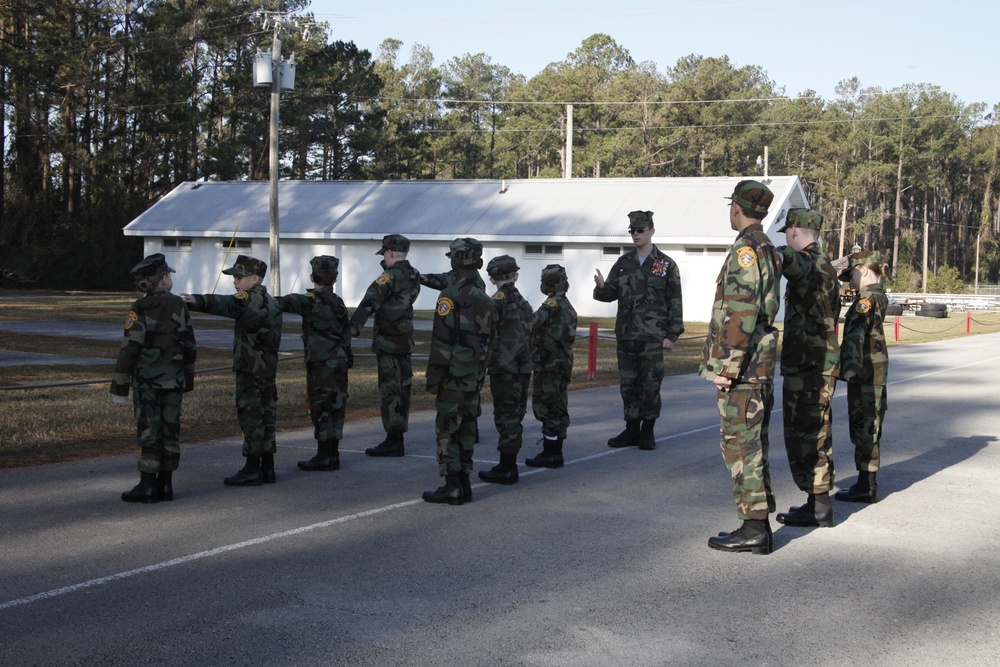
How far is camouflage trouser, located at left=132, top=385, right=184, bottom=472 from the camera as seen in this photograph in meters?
7.73

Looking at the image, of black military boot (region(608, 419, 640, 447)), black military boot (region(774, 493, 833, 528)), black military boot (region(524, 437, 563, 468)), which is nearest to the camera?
black military boot (region(774, 493, 833, 528))

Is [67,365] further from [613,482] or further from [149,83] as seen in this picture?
[149,83]

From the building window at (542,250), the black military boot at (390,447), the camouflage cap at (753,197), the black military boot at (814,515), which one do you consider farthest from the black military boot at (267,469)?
the building window at (542,250)

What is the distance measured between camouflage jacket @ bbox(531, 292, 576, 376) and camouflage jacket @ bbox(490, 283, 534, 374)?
3.74 feet

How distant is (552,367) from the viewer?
9.68 meters

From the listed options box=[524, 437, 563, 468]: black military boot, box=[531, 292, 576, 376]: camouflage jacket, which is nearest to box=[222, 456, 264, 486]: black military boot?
box=[524, 437, 563, 468]: black military boot

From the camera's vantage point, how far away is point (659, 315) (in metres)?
10.5

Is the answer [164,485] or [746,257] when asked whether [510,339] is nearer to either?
[746,257]

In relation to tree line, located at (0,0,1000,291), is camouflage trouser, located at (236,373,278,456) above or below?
below

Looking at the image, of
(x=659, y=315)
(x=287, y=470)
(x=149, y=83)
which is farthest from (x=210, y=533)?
(x=149, y=83)

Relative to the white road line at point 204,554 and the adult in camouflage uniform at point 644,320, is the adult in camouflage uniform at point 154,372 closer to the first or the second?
the white road line at point 204,554

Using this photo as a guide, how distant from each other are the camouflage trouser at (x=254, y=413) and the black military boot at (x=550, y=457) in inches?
98.1

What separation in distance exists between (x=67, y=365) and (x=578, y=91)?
74.5 metres

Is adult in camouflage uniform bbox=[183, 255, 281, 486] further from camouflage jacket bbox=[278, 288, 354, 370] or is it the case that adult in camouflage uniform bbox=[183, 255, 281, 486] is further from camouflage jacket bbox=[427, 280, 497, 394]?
camouflage jacket bbox=[427, 280, 497, 394]
